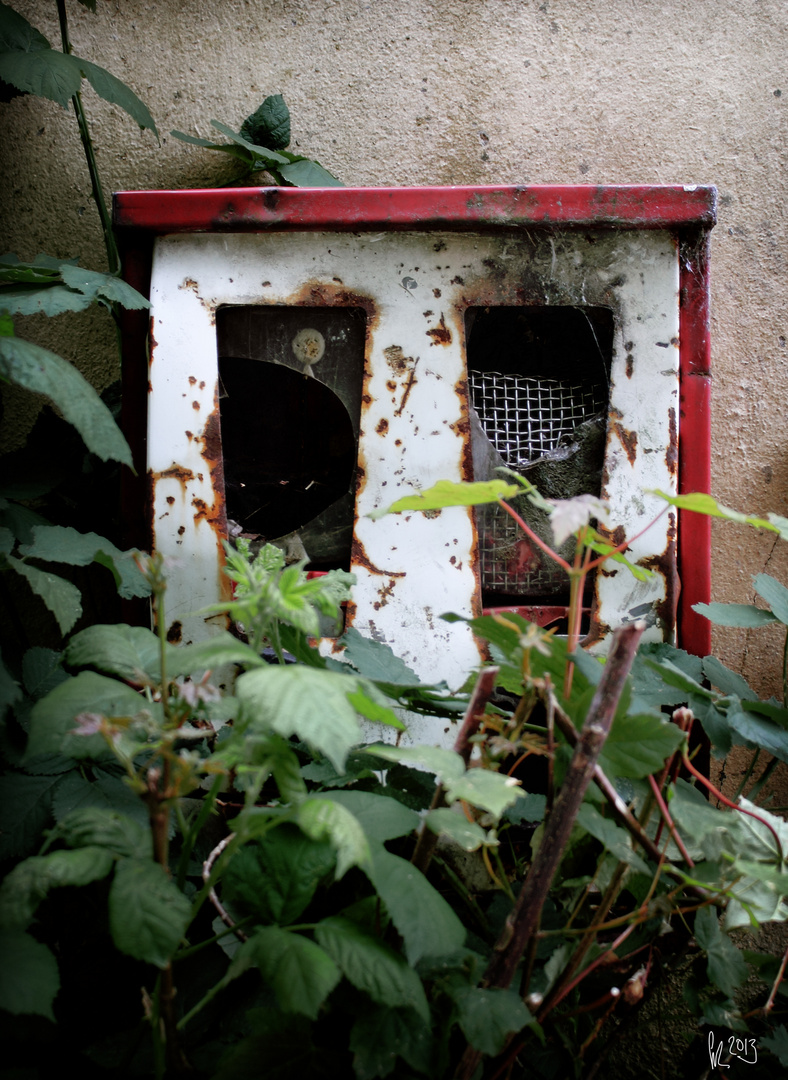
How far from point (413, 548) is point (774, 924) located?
113 cm

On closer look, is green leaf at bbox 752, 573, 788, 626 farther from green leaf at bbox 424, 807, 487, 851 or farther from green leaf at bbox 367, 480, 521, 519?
green leaf at bbox 424, 807, 487, 851

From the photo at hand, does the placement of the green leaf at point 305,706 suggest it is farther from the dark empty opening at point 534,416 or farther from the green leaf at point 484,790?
the dark empty opening at point 534,416

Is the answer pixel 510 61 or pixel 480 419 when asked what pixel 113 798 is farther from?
pixel 510 61

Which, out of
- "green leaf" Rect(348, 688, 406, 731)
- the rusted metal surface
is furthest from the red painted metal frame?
"green leaf" Rect(348, 688, 406, 731)

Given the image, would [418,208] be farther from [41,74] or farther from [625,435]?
[41,74]

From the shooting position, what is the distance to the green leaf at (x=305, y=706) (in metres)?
0.49

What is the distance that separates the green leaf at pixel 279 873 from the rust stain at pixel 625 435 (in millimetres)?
693

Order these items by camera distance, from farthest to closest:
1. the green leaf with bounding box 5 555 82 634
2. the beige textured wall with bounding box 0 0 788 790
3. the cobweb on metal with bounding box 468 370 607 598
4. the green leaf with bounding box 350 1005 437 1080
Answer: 1. the beige textured wall with bounding box 0 0 788 790
2. the cobweb on metal with bounding box 468 370 607 598
3. the green leaf with bounding box 5 555 82 634
4. the green leaf with bounding box 350 1005 437 1080

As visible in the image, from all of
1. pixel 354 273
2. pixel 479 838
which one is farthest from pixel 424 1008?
pixel 354 273

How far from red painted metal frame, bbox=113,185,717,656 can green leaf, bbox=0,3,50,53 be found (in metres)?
0.44

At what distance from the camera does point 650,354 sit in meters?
1.04

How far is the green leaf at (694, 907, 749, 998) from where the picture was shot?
76cm

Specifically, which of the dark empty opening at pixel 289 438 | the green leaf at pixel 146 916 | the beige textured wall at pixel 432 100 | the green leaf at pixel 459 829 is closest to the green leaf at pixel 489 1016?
the green leaf at pixel 459 829

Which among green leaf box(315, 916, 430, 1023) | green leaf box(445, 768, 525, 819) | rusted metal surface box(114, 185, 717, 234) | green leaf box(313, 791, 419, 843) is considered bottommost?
green leaf box(315, 916, 430, 1023)
